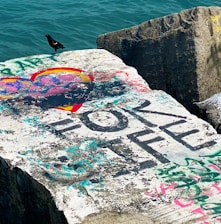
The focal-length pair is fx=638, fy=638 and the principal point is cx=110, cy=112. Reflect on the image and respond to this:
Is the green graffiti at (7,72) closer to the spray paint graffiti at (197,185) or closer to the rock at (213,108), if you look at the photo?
the rock at (213,108)

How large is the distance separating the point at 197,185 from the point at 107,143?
2.76 feet

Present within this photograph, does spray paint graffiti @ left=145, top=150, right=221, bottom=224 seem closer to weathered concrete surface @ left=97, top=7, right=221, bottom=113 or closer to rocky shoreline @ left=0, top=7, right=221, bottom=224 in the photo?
rocky shoreline @ left=0, top=7, right=221, bottom=224

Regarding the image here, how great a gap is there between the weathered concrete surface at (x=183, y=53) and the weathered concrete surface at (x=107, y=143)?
1.17 ft

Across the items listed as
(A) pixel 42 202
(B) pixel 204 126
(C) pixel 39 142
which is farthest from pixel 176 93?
(A) pixel 42 202

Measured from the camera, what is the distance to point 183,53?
239 inches

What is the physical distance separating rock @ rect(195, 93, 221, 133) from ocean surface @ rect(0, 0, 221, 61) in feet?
14.2

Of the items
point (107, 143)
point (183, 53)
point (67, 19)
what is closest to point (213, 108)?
point (183, 53)

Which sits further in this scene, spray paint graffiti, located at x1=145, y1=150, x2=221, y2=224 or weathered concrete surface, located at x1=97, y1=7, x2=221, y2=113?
weathered concrete surface, located at x1=97, y1=7, x2=221, y2=113

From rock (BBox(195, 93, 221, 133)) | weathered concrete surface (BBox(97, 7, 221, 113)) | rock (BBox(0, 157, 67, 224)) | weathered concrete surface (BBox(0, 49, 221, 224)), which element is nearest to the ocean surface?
weathered concrete surface (BBox(97, 7, 221, 113))

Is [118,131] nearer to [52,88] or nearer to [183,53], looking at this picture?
[52,88]

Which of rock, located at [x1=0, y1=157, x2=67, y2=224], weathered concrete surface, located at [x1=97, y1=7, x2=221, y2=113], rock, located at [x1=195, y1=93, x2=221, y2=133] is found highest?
weathered concrete surface, located at [x1=97, y1=7, x2=221, y2=113]

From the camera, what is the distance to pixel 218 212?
3.96 meters

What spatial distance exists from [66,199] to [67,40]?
6.39 m

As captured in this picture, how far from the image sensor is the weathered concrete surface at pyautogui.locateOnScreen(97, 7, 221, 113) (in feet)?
19.6
